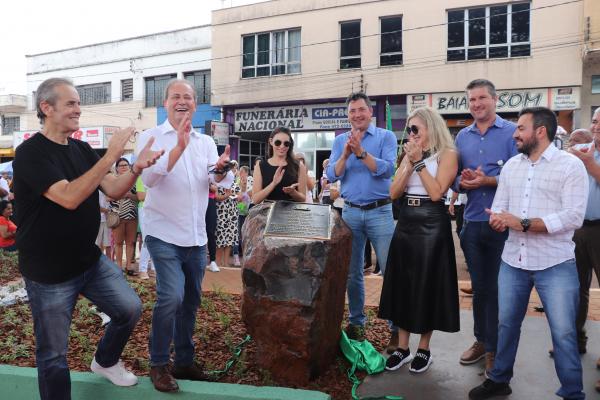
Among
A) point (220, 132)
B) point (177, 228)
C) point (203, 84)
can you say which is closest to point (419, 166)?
point (177, 228)

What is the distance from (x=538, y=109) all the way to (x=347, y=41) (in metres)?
16.2

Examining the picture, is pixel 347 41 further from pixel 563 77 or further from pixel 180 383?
pixel 180 383

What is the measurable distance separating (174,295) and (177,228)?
446mm

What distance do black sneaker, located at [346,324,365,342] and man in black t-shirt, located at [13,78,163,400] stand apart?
2219 mm

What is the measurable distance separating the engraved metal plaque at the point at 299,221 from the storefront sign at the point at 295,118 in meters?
14.5

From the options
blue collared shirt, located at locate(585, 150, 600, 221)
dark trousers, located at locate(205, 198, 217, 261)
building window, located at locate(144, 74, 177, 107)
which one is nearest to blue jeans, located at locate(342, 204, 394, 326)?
blue collared shirt, located at locate(585, 150, 600, 221)

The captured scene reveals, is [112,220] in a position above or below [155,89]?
below

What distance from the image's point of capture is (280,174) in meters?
4.88

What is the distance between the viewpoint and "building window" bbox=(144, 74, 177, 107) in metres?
23.7

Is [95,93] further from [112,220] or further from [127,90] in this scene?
[112,220]

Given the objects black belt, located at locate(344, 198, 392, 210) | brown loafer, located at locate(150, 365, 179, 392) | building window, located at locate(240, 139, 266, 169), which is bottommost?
brown loafer, located at locate(150, 365, 179, 392)

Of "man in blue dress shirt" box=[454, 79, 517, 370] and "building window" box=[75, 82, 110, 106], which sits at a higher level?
"building window" box=[75, 82, 110, 106]

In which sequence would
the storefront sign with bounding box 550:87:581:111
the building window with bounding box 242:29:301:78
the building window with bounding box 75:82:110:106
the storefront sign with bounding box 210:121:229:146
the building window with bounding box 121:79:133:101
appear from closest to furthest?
the storefront sign with bounding box 550:87:581:111, the building window with bounding box 242:29:301:78, the storefront sign with bounding box 210:121:229:146, the building window with bounding box 121:79:133:101, the building window with bounding box 75:82:110:106

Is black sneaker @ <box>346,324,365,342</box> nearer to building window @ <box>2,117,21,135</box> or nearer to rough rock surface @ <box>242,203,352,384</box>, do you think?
rough rock surface @ <box>242,203,352,384</box>
